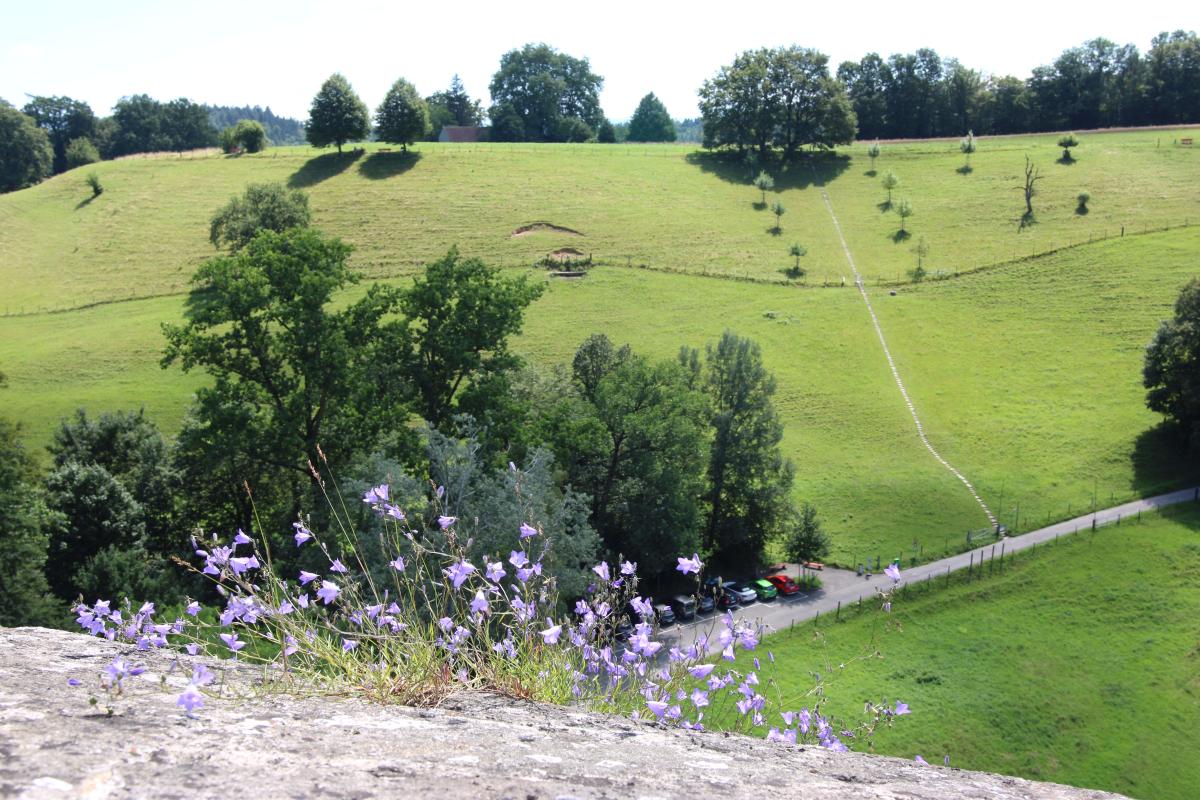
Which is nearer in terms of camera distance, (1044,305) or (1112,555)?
(1112,555)

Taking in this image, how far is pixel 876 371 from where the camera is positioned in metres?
56.2

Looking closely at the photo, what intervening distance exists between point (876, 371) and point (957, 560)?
1974 cm

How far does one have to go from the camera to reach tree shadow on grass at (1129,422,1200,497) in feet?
148

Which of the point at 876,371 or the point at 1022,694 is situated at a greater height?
the point at 876,371

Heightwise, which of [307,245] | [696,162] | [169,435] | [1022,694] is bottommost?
[1022,694]

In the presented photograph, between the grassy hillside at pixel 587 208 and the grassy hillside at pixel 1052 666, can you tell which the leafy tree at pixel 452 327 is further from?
the grassy hillside at pixel 587 208

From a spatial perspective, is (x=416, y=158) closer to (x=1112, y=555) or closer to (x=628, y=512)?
(x=628, y=512)

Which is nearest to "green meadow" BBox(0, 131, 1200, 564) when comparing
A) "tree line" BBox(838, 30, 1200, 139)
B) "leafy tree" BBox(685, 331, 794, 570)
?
"leafy tree" BBox(685, 331, 794, 570)

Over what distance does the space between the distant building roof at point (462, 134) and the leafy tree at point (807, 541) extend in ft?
399

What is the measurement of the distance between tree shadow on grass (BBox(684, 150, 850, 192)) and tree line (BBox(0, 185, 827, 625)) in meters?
56.5

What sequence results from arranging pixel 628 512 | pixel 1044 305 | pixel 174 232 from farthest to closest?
pixel 174 232 → pixel 1044 305 → pixel 628 512

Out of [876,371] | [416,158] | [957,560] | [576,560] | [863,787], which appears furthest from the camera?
[416,158]

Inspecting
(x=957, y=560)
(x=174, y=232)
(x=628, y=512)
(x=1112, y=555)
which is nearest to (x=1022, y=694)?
(x=957, y=560)

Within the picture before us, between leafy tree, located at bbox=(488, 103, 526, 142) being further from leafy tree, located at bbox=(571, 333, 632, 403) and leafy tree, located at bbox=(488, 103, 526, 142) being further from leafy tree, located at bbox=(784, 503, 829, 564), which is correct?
leafy tree, located at bbox=(784, 503, 829, 564)
